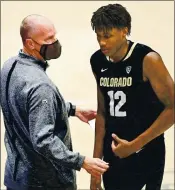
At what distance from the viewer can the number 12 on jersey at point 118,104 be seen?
2.02 metres

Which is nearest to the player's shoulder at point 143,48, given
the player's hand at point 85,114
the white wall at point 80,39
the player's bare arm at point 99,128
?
the player's bare arm at point 99,128

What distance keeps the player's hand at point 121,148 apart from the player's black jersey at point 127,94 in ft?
0.18

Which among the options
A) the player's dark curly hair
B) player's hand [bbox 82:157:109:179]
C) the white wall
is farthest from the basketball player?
the white wall

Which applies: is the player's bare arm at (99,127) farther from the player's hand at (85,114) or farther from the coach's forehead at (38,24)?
the coach's forehead at (38,24)

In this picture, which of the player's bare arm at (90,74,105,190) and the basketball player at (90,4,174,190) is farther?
the player's bare arm at (90,74,105,190)

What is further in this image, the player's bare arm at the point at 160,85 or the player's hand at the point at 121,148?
the player's hand at the point at 121,148

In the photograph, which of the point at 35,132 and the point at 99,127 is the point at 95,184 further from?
the point at 35,132

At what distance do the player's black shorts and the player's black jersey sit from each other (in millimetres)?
110

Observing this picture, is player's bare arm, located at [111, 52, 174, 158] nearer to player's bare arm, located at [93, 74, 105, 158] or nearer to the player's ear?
the player's ear

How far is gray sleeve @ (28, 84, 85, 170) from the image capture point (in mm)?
1883

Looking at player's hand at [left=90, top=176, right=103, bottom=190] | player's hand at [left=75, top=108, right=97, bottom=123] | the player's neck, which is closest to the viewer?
the player's neck

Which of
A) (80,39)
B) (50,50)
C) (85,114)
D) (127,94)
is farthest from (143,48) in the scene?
(80,39)

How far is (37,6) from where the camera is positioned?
257 inches

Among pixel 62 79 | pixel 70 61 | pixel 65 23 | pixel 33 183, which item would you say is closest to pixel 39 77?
pixel 33 183
